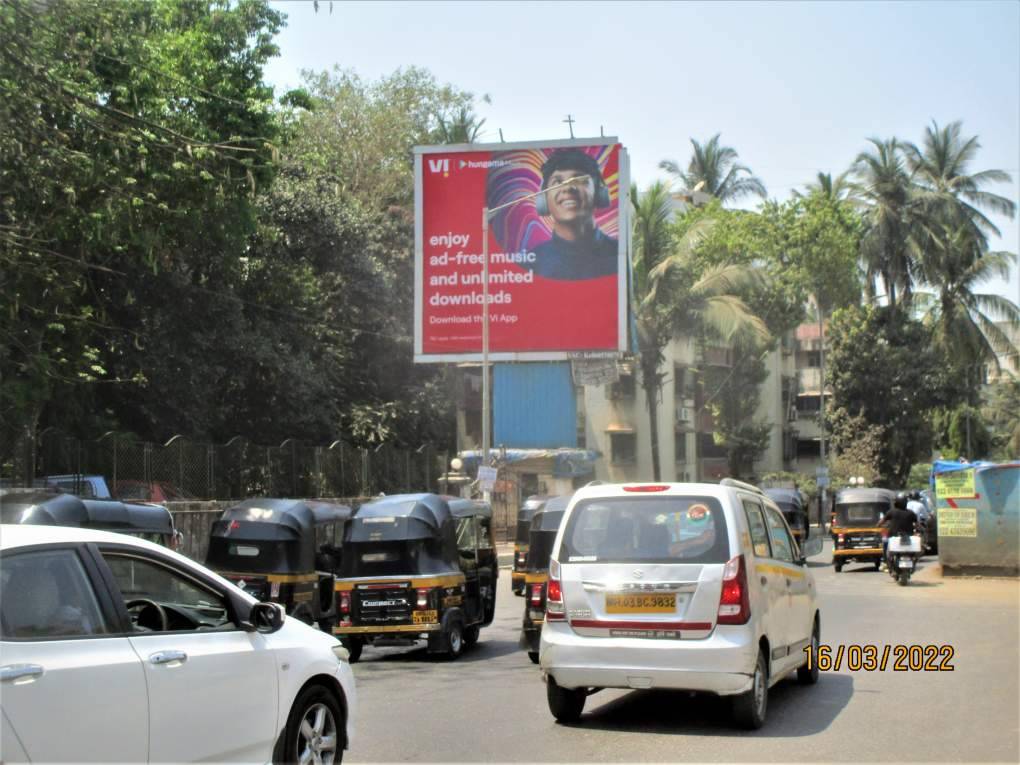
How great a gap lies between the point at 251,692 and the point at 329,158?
131 ft

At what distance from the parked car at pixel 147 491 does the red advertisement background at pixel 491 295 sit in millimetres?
9379

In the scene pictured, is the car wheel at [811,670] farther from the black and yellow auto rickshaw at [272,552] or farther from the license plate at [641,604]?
the black and yellow auto rickshaw at [272,552]

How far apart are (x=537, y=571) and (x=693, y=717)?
504 cm

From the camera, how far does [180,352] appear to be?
30609 millimetres

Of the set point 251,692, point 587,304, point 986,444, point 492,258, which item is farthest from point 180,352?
point 986,444

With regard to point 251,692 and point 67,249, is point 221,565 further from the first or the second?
point 67,249

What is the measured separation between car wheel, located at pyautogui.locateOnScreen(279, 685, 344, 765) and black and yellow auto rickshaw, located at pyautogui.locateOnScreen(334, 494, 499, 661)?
275 inches

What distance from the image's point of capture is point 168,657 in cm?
552

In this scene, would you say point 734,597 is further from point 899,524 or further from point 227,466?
point 227,466

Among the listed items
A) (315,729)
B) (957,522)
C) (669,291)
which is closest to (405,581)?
(315,729)

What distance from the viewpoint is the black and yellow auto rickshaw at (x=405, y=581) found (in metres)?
14.0

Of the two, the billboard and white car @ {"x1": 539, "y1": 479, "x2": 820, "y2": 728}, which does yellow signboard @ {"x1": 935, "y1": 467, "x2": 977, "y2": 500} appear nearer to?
the billboard

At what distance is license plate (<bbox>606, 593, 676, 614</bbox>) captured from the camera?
8.70 m

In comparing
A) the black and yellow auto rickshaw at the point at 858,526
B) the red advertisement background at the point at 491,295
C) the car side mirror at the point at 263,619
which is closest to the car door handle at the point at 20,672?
the car side mirror at the point at 263,619
